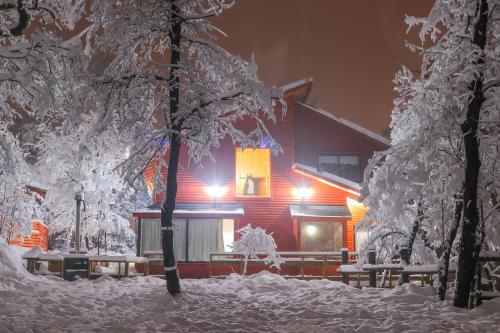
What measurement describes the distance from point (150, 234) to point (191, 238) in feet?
6.54

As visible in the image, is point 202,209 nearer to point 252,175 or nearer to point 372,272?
point 252,175

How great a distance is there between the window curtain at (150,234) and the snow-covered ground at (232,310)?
34.2ft

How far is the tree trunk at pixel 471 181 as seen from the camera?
34.8 ft

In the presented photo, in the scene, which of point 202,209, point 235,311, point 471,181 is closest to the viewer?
point 471,181

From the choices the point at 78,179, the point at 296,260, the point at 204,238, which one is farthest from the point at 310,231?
the point at 78,179

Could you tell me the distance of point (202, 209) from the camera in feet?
83.9

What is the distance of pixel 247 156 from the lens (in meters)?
27.4

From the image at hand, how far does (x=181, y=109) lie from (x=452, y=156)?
6283 millimetres

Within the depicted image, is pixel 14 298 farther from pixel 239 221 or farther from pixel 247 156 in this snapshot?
pixel 247 156

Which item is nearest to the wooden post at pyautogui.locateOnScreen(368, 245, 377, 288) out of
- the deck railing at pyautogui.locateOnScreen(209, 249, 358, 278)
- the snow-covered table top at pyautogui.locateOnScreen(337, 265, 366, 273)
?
the snow-covered table top at pyautogui.locateOnScreen(337, 265, 366, 273)

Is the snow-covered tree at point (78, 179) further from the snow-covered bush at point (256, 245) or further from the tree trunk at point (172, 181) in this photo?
the tree trunk at point (172, 181)

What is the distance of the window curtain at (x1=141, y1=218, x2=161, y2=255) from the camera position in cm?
2477

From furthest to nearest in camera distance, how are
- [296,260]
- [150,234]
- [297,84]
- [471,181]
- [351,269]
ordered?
1. [297,84]
2. [150,234]
3. [296,260]
4. [351,269]
5. [471,181]

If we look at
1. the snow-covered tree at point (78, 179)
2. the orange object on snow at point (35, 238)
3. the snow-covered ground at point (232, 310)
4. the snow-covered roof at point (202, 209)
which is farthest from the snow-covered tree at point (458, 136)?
the orange object on snow at point (35, 238)
